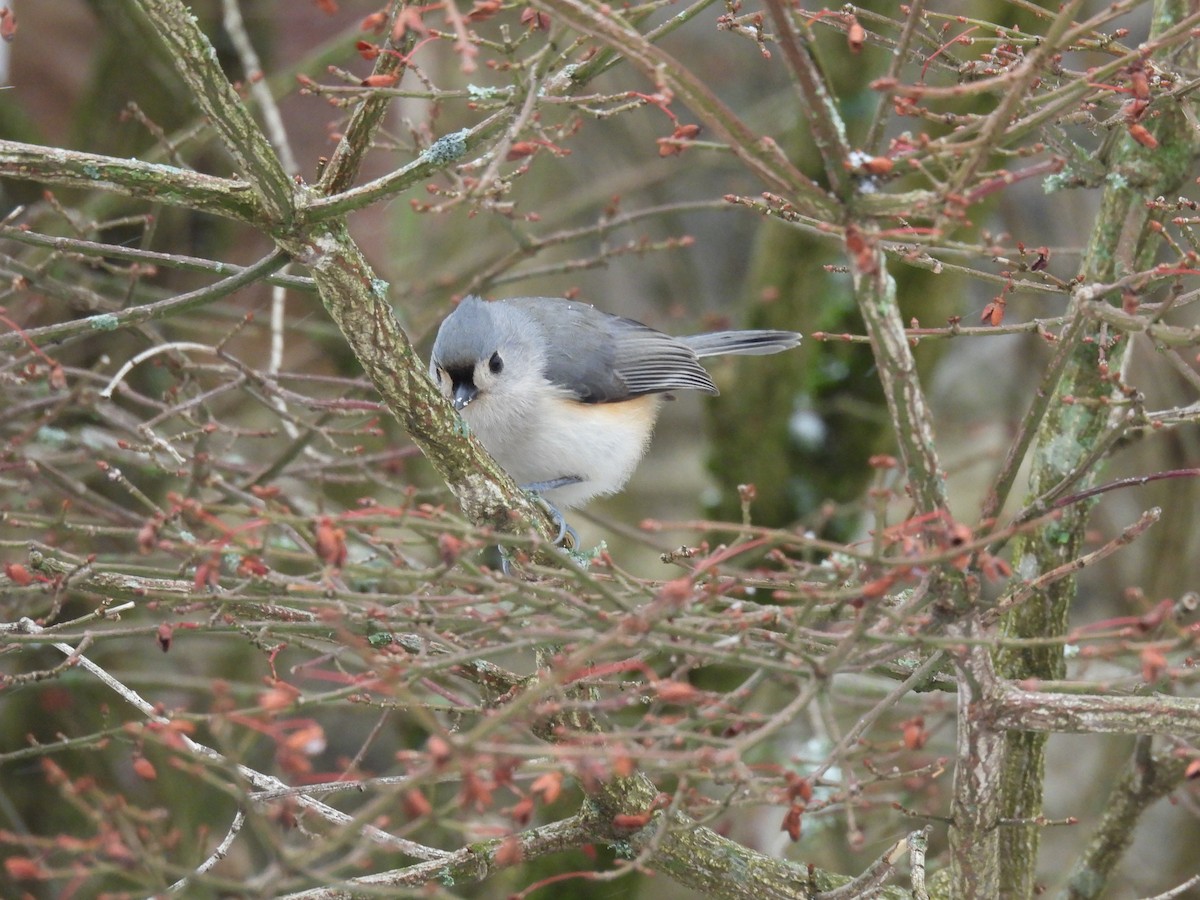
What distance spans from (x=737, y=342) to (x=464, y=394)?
1565mm

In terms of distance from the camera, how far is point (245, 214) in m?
2.80

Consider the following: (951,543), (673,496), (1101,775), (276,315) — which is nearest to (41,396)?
(276,315)

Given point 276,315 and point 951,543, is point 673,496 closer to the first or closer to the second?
point 276,315

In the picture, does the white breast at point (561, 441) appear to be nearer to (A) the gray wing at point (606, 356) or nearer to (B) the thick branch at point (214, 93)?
(A) the gray wing at point (606, 356)

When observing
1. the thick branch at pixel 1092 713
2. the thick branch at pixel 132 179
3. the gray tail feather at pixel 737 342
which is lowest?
the thick branch at pixel 1092 713

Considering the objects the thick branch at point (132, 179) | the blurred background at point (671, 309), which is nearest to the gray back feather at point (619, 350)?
the blurred background at point (671, 309)

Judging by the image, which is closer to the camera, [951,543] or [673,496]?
[951,543]

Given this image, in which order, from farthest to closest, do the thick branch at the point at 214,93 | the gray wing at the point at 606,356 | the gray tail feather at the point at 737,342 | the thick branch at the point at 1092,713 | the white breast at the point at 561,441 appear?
1. the gray tail feather at the point at 737,342
2. the gray wing at the point at 606,356
3. the white breast at the point at 561,441
4. the thick branch at the point at 214,93
5. the thick branch at the point at 1092,713

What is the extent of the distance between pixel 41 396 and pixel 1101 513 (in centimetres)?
640

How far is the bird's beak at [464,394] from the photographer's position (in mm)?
4480

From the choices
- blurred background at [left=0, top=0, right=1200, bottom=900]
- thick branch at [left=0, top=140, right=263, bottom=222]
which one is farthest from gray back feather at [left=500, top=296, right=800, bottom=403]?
thick branch at [left=0, top=140, right=263, bottom=222]

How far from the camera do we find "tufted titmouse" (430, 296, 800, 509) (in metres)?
4.54

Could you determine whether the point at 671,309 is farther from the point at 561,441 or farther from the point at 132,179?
the point at 132,179

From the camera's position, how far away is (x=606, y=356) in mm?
5223
